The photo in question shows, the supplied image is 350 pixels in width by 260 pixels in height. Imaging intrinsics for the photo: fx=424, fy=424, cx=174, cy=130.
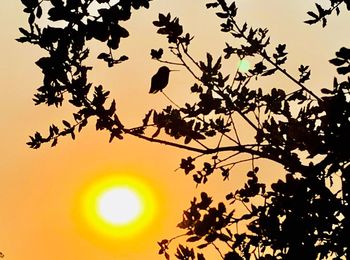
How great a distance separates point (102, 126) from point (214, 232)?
74.6 inches

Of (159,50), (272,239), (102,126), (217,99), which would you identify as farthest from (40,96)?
(272,239)

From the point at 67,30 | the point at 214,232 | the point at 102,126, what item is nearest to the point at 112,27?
the point at 67,30

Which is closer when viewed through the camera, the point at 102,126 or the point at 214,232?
the point at 102,126

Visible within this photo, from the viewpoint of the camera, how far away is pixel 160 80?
358 centimetres

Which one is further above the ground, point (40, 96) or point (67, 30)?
point (40, 96)

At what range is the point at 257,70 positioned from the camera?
689cm

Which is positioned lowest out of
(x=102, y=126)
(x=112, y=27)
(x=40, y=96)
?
(x=112, y=27)

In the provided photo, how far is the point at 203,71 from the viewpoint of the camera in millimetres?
6695

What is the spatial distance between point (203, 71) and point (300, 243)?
3.50 m

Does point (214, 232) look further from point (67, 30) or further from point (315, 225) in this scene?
point (67, 30)

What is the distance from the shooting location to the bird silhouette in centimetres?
352

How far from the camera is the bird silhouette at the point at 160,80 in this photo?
3520 mm

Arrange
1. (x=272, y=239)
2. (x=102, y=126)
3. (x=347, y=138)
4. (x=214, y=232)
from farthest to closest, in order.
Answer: (x=214, y=232)
(x=102, y=126)
(x=272, y=239)
(x=347, y=138)

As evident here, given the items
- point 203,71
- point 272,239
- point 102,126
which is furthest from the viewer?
point 203,71
